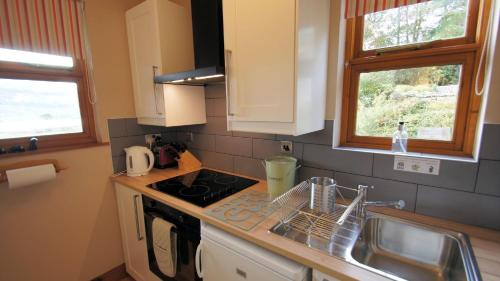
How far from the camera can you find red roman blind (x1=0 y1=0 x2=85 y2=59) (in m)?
1.28

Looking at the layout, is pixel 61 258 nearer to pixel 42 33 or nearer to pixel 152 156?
pixel 152 156

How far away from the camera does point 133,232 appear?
67.4 inches

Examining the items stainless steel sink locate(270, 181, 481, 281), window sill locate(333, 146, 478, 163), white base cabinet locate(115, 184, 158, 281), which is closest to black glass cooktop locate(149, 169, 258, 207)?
white base cabinet locate(115, 184, 158, 281)

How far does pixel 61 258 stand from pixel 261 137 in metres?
1.71

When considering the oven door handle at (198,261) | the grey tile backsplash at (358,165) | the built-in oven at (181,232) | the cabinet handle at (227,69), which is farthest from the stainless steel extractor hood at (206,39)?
the oven door handle at (198,261)

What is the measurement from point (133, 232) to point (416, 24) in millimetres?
2264

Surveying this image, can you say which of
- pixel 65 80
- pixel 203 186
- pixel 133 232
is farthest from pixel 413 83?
pixel 65 80

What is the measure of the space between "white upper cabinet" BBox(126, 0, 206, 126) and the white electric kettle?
0.25 meters

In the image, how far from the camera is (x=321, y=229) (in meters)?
0.99

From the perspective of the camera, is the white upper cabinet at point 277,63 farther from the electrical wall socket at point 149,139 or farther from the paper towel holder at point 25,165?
the paper towel holder at point 25,165

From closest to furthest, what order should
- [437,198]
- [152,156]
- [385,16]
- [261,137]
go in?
[437,198], [385,16], [261,137], [152,156]

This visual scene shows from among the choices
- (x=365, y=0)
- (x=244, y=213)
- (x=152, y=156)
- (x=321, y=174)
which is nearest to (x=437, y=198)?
(x=321, y=174)

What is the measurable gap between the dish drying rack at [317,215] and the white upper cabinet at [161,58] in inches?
42.3

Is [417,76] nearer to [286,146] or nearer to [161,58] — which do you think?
[286,146]
